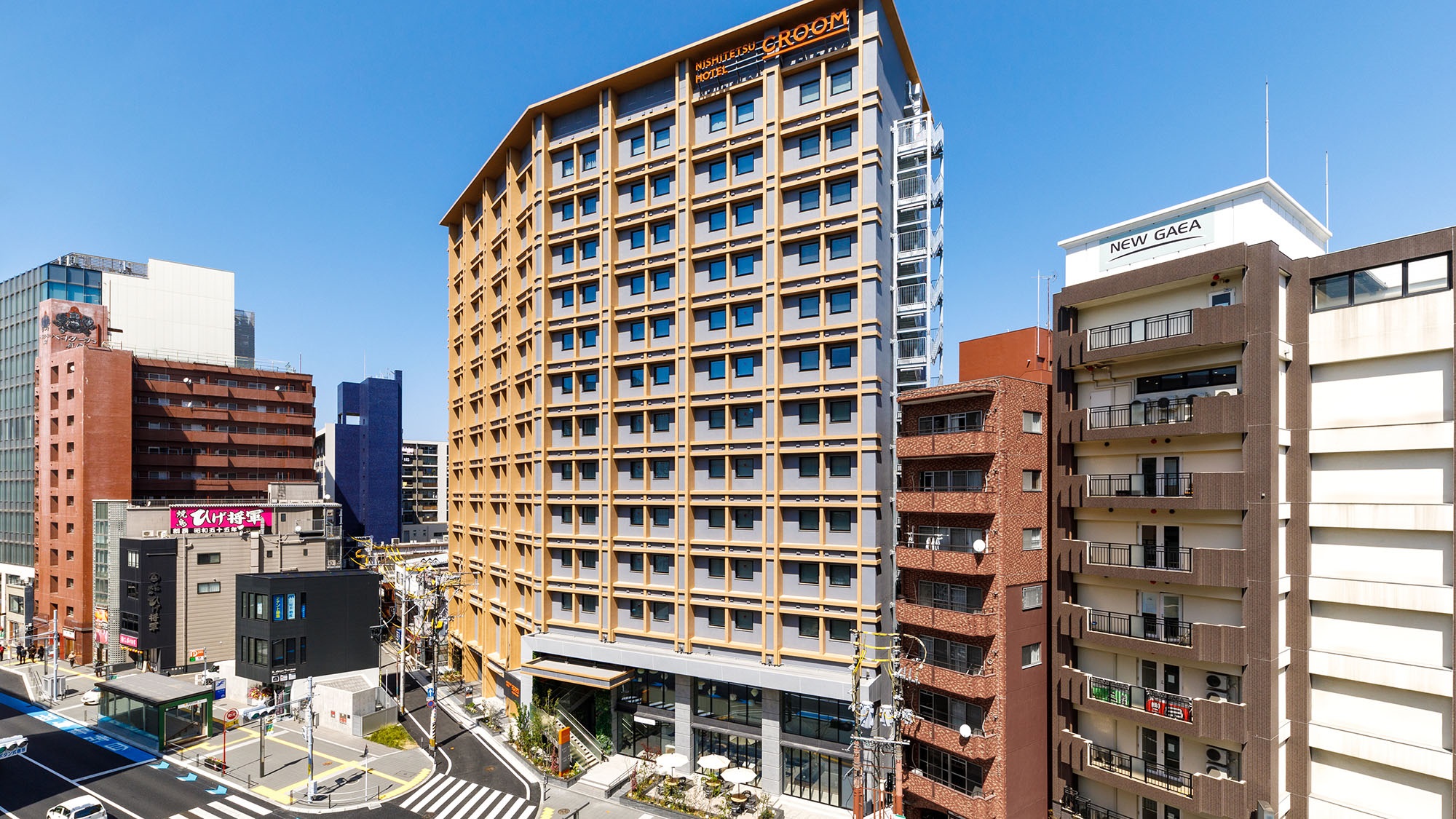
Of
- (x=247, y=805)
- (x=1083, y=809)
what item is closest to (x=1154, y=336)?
(x=1083, y=809)

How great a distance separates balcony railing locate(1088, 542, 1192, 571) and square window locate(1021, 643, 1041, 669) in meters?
5.81

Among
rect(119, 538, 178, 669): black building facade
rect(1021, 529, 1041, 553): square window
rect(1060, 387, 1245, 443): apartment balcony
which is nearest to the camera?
rect(1060, 387, 1245, 443): apartment balcony

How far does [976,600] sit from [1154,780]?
423 inches

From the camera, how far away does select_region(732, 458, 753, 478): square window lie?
47.0 m

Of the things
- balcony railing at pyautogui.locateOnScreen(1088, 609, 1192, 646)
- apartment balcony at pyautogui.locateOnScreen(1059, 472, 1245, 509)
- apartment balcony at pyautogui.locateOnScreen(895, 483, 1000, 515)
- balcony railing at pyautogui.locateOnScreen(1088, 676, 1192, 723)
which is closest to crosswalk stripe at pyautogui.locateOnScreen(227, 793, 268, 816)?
apartment balcony at pyautogui.locateOnScreen(895, 483, 1000, 515)

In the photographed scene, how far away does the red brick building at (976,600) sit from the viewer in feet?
115

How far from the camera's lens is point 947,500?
37312 mm

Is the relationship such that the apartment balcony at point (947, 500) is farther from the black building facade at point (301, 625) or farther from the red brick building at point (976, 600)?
the black building facade at point (301, 625)

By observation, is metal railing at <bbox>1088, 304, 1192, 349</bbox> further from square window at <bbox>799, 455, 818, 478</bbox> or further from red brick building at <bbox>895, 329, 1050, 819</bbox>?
square window at <bbox>799, 455, 818, 478</bbox>

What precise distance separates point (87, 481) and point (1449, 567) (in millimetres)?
111263

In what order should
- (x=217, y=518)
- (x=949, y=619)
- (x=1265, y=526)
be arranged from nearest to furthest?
1. (x=1265, y=526)
2. (x=949, y=619)
3. (x=217, y=518)

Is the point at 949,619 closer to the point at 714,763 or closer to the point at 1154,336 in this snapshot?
the point at 1154,336

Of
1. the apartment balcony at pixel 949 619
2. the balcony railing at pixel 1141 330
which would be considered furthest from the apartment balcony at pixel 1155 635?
the balcony railing at pixel 1141 330

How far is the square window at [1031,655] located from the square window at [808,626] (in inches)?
490
